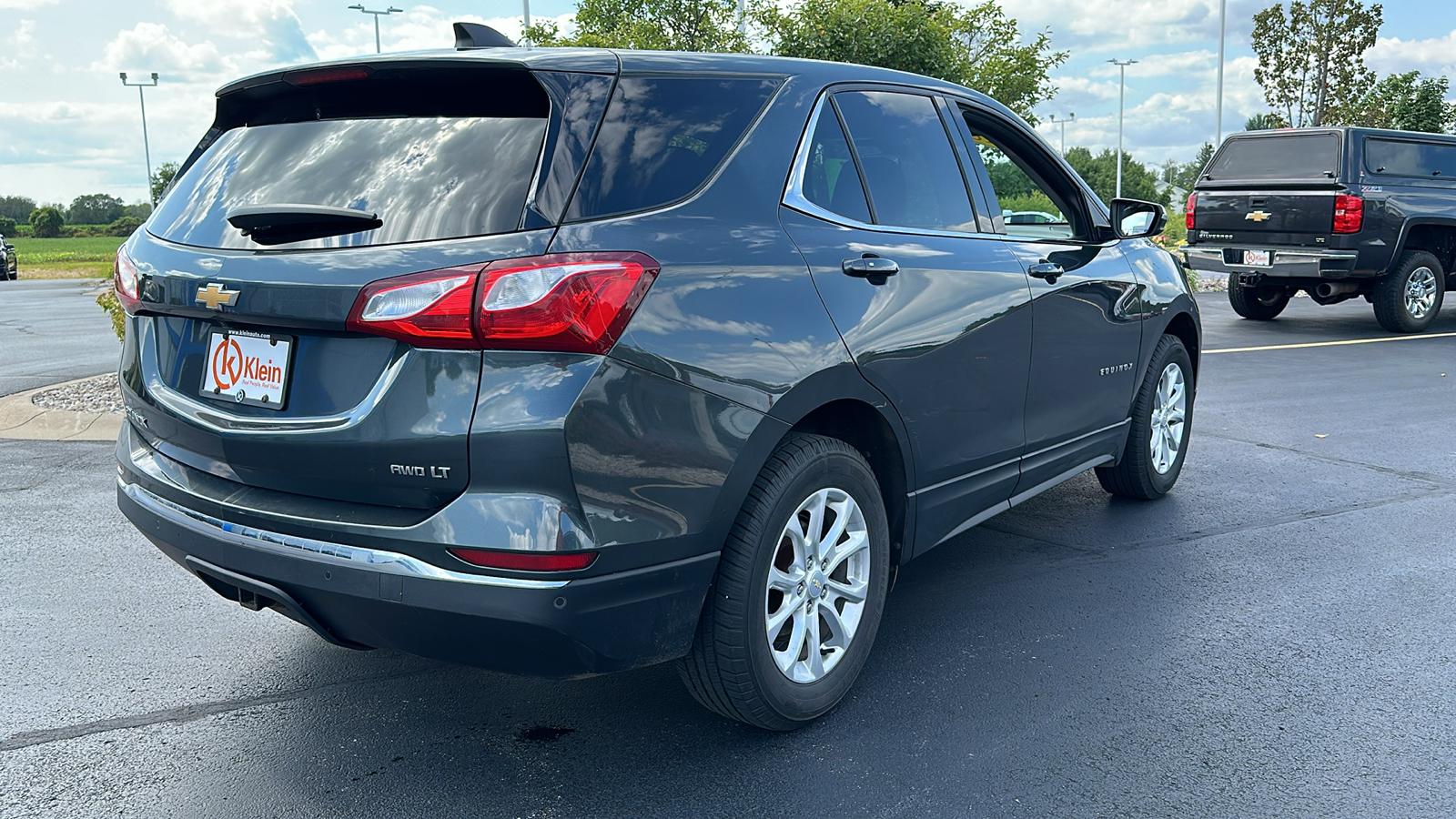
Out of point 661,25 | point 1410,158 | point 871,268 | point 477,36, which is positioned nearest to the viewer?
point 871,268

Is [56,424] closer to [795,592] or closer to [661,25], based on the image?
[795,592]

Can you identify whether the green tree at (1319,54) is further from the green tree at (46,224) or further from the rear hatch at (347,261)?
the green tree at (46,224)

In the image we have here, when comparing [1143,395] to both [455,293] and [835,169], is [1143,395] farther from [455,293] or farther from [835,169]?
[455,293]

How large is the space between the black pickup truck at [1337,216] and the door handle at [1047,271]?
9.54 m

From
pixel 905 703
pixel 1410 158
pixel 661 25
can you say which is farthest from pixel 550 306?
pixel 661 25

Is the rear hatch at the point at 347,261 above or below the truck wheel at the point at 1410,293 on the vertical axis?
above

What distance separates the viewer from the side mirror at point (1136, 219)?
4809 millimetres

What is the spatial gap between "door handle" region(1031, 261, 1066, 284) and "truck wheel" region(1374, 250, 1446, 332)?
10.4 m

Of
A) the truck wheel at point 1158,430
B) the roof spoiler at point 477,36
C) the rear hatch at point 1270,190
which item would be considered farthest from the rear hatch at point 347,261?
the rear hatch at point 1270,190

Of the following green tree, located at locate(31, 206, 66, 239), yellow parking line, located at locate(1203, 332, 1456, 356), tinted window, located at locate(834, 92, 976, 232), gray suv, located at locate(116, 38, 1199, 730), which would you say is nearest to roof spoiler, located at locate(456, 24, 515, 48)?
gray suv, located at locate(116, 38, 1199, 730)

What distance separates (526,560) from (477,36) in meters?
1.67

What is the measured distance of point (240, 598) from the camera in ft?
9.46

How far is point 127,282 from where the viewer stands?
3.14 m

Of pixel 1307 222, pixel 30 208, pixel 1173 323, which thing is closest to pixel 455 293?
pixel 1173 323
